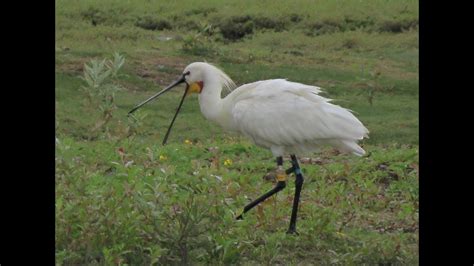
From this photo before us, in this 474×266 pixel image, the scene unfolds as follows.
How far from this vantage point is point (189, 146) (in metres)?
8.75

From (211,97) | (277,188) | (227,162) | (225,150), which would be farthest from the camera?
(225,150)

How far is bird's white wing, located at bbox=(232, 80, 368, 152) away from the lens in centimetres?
650

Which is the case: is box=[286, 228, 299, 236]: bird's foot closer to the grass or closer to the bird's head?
the grass

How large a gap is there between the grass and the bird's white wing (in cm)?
38

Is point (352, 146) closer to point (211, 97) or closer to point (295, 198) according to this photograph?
point (295, 198)

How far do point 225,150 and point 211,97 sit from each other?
1.72 m

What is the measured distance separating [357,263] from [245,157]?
9.33 ft

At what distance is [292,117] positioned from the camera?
21.6 feet

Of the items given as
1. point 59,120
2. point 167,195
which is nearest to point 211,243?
point 167,195

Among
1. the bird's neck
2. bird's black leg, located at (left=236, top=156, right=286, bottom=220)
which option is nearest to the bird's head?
the bird's neck

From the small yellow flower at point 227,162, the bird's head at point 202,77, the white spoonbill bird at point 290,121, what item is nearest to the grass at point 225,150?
the small yellow flower at point 227,162

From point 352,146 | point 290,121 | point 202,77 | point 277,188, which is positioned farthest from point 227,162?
point 352,146

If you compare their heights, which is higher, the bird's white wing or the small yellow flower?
the bird's white wing
